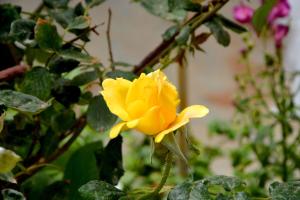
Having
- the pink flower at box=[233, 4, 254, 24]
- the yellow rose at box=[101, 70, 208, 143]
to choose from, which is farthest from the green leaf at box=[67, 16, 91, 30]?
the pink flower at box=[233, 4, 254, 24]

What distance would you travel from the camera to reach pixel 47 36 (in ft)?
1.27

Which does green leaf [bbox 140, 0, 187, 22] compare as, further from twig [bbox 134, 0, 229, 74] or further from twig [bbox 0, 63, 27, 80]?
twig [bbox 0, 63, 27, 80]

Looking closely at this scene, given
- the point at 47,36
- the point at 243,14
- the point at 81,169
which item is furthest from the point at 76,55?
the point at 243,14

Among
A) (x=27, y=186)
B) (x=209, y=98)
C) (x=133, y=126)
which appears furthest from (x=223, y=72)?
(x=133, y=126)

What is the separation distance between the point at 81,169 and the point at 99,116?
95 mm

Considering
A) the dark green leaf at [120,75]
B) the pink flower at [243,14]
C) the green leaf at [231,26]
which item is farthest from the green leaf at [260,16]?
the pink flower at [243,14]

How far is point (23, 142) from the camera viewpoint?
458mm

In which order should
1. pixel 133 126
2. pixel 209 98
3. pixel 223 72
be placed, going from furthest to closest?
pixel 223 72 < pixel 209 98 < pixel 133 126

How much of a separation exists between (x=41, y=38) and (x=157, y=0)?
0.39 ft

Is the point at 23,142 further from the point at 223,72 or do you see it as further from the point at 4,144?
the point at 223,72

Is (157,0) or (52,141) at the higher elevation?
(157,0)

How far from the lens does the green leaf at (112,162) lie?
1.34ft

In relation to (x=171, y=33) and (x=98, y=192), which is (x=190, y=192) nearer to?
(x=98, y=192)

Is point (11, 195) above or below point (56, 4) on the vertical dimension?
below
